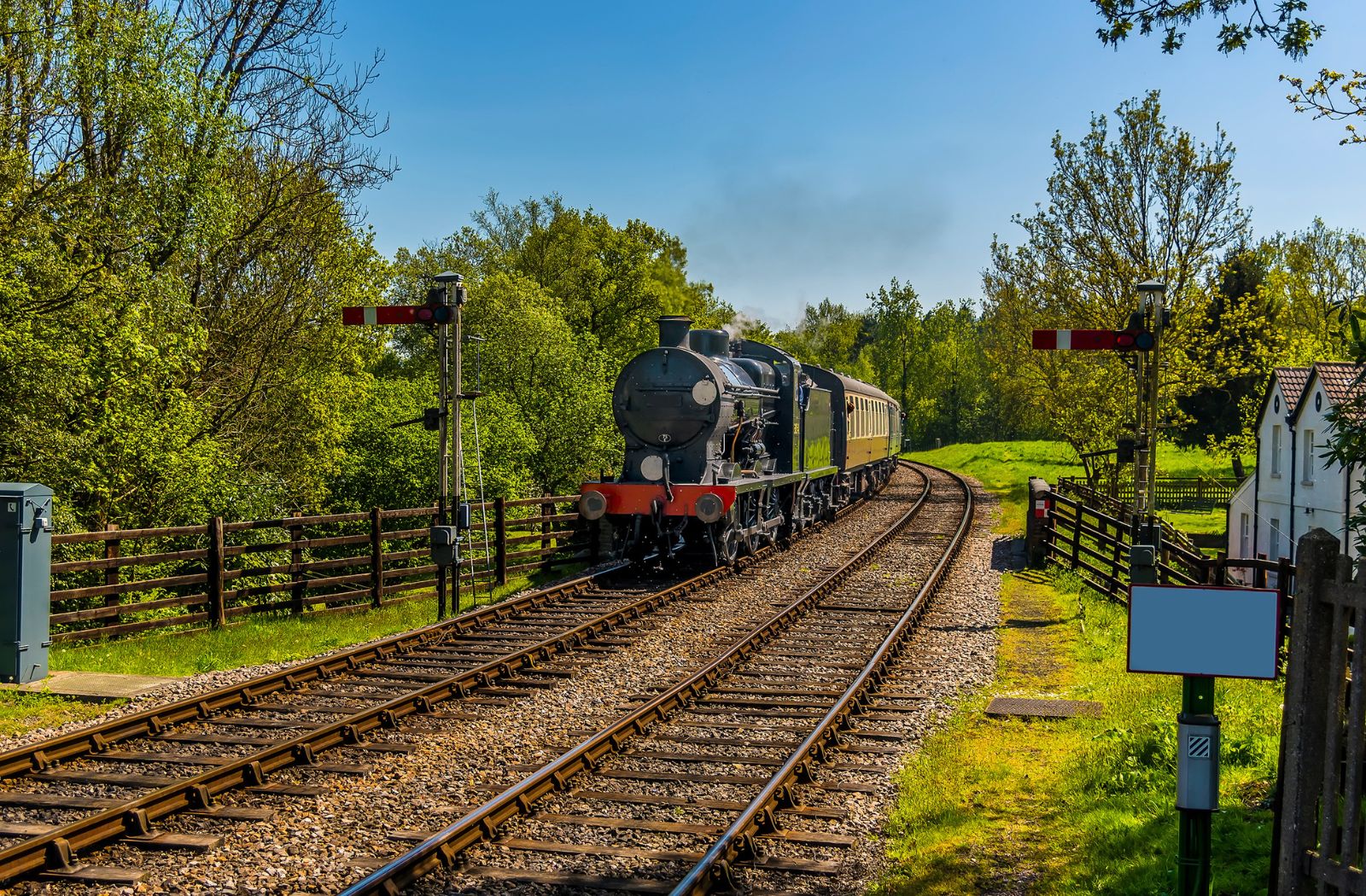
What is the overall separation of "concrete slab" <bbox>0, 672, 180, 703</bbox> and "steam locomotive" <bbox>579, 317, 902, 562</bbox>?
747cm

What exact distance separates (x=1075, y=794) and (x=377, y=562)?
10.0 m

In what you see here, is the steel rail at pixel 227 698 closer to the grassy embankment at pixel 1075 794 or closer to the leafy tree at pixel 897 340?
the grassy embankment at pixel 1075 794

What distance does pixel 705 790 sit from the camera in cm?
715

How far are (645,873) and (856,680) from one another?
4477 mm

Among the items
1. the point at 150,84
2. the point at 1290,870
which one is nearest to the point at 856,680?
the point at 1290,870

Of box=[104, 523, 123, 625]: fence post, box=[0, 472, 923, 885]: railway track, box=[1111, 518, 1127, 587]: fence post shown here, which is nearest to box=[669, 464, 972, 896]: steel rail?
box=[0, 472, 923, 885]: railway track

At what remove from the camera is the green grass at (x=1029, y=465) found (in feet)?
117

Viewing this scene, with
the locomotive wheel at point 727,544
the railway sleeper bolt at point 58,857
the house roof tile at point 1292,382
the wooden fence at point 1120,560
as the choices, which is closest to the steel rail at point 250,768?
the railway sleeper bolt at point 58,857

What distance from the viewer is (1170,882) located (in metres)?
5.38

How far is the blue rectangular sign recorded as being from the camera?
14.8 feet

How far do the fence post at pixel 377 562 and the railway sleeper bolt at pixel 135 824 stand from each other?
8.29m

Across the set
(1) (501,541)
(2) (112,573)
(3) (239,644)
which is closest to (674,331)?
(1) (501,541)

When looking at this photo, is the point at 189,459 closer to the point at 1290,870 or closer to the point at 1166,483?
the point at 1290,870

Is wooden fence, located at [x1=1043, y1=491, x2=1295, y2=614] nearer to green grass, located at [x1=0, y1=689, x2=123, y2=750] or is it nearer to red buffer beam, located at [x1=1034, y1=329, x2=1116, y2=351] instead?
red buffer beam, located at [x1=1034, y1=329, x2=1116, y2=351]
